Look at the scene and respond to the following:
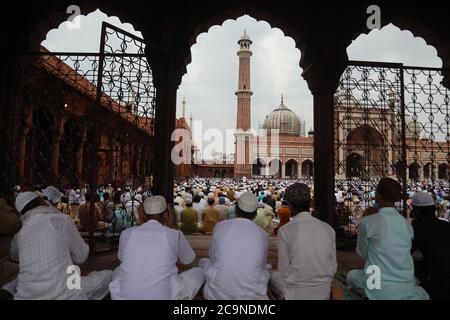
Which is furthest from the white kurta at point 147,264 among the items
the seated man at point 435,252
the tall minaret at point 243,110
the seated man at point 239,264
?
the tall minaret at point 243,110

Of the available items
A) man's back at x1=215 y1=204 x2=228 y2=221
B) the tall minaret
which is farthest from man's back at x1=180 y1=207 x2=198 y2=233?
the tall minaret

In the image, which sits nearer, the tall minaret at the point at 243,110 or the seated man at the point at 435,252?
the seated man at the point at 435,252

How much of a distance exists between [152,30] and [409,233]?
3863 millimetres

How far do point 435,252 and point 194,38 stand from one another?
3873 millimetres

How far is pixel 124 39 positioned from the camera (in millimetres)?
4082

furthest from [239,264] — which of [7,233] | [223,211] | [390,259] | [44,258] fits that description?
[223,211]

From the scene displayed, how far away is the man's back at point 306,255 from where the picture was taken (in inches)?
82.2

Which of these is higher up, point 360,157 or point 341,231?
point 360,157

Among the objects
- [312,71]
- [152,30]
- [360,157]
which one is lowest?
[360,157]

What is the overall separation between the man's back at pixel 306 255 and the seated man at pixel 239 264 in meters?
0.15

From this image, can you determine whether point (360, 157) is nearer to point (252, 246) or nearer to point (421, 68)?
point (421, 68)

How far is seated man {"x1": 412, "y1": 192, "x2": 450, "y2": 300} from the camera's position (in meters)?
2.20

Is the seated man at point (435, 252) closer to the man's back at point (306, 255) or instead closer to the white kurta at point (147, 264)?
the man's back at point (306, 255)
